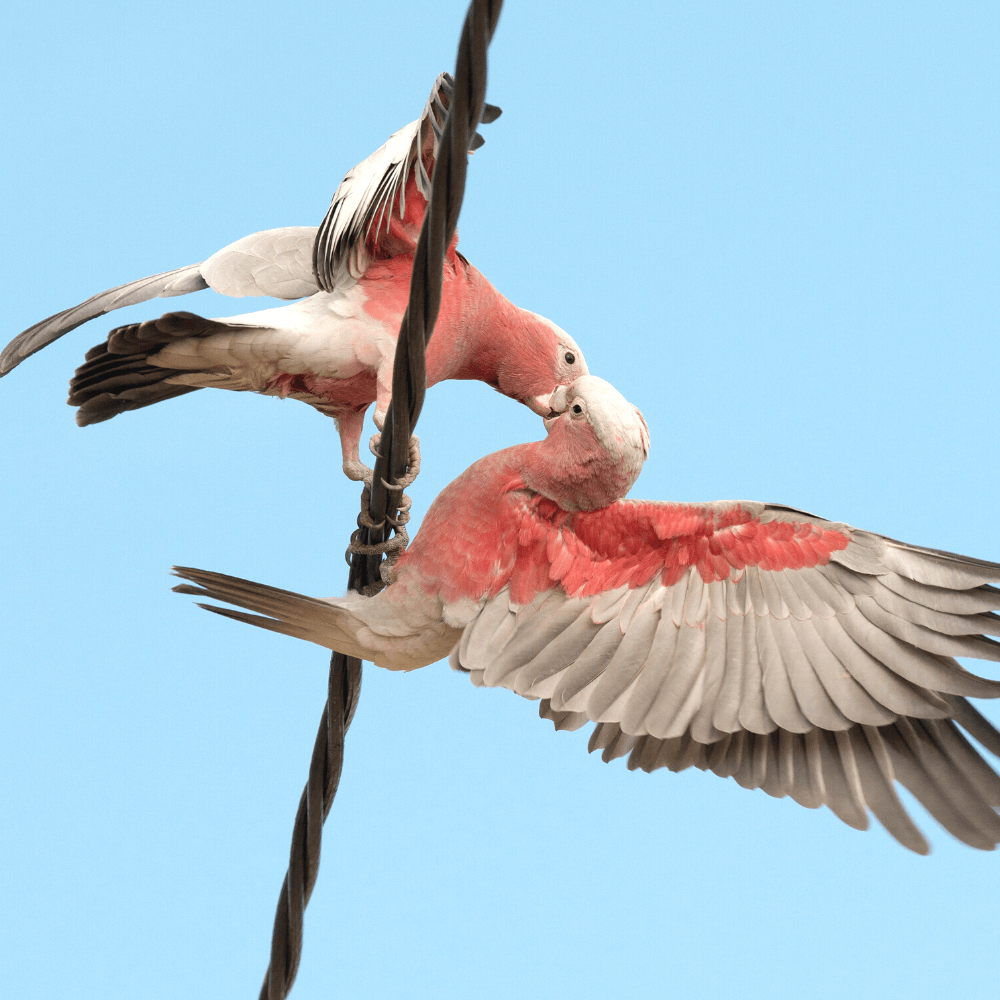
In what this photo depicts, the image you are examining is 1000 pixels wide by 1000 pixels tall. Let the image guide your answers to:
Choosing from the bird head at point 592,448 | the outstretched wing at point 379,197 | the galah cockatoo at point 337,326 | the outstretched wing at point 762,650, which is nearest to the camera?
the outstretched wing at point 762,650

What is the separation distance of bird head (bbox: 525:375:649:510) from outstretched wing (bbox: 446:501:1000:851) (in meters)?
0.06

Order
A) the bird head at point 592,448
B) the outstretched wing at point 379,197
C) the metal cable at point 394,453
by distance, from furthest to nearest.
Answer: the outstretched wing at point 379,197, the bird head at point 592,448, the metal cable at point 394,453

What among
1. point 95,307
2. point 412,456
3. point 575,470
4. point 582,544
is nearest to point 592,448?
Result: point 575,470

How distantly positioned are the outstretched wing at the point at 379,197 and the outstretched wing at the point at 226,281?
0.39 ft

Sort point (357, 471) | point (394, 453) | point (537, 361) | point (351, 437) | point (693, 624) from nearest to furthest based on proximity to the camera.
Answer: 1. point (394, 453)
2. point (693, 624)
3. point (357, 471)
4. point (351, 437)
5. point (537, 361)

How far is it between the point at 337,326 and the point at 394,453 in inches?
21.2

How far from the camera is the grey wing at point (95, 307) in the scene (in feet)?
10.2

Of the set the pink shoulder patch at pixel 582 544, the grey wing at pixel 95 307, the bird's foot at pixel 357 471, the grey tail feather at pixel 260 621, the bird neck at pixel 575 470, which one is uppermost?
the grey wing at pixel 95 307

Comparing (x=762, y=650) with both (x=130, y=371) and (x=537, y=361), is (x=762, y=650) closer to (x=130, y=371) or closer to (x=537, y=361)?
(x=537, y=361)

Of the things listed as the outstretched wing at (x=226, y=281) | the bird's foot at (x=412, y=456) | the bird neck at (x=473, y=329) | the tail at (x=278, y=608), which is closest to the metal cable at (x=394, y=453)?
the bird's foot at (x=412, y=456)

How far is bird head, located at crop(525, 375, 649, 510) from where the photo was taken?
8.58 feet

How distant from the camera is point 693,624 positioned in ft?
8.54

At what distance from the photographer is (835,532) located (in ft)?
8.63

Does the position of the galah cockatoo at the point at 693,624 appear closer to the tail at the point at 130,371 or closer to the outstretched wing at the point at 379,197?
the tail at the point at 130,371
